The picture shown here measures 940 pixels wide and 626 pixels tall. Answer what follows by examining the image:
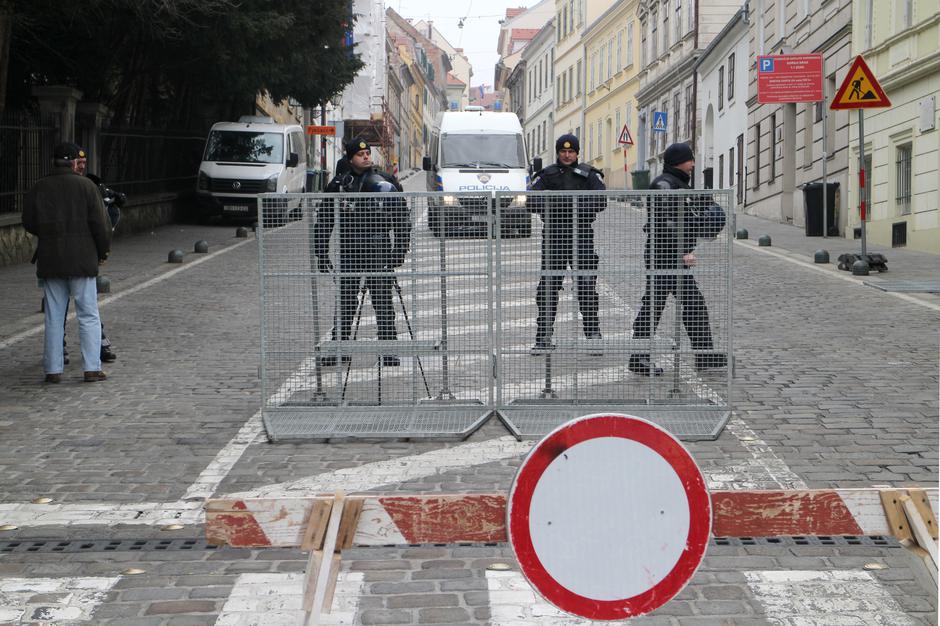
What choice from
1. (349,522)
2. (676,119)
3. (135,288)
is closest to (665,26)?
(676,119)

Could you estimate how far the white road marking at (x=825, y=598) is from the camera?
173 inches

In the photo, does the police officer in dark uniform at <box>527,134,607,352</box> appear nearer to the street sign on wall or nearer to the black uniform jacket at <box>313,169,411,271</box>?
the black uniform jacket at <box>313,169,411,271</box>

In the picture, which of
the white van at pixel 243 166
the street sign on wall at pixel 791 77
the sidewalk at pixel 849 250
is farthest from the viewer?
the white van at pixel 243 166

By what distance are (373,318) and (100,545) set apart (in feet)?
9.16

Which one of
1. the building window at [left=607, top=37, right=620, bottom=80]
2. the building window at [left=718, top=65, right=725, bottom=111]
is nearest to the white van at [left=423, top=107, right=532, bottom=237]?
the building window at [left=718, top=65, right=725, bottom=111]

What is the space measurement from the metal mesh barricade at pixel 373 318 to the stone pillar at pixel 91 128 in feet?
54.2

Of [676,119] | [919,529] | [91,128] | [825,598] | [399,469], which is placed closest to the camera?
[919,529]

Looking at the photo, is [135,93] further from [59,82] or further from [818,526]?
[818,526]

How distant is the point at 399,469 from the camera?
6.79 metres

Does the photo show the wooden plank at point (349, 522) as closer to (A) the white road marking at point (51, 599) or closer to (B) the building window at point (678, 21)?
(A) the white road marking at point (51, 599)

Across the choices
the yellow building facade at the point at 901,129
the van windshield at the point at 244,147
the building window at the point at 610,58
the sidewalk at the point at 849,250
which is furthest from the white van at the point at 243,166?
the building window at the point at 610,58

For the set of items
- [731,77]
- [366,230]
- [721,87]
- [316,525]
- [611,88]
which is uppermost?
[611,88]

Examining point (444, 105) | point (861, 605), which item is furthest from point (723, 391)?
point (444, 105)

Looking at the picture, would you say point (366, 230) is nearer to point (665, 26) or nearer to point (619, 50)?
point (665, 26)
